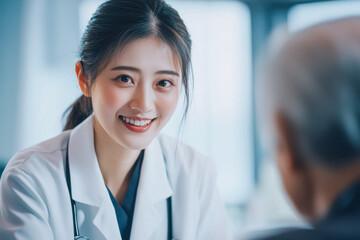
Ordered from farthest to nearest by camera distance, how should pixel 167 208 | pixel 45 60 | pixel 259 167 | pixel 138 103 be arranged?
1. pixel 259 167
2. pixel 45 60
3. pixel 167 208
4. pixel 138 103

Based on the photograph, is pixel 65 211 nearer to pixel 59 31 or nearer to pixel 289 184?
pixel 289 184

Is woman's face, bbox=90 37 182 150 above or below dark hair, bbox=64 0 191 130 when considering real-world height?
below

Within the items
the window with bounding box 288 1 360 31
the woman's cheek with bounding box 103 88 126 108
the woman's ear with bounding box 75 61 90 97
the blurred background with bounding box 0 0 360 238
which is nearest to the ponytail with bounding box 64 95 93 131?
the woman's ear with bounding box 75 61 90 97

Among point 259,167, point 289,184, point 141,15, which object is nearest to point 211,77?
point 259,167

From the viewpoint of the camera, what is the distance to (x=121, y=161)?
117 cm

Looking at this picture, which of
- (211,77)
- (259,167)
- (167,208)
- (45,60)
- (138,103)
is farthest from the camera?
(259,167)

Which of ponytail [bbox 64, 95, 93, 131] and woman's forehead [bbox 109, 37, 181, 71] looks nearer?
woman's forehead [bbox 109, 37, 181, 71]

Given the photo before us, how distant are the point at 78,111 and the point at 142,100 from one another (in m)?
0.33

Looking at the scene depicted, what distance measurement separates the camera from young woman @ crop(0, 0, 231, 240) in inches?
38.8

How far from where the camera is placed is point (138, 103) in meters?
1.00

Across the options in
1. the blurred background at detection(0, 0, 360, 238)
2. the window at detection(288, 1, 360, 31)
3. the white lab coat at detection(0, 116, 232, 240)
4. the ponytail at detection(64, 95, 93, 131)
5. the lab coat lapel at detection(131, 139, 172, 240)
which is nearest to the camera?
the white lab coat at detection(0, 116, 232, 240)

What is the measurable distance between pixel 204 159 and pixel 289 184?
62 cm

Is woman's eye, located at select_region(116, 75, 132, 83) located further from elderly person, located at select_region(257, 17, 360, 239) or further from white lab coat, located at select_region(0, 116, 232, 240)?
elderly person, located at select_region(257, 17, 360, 239)

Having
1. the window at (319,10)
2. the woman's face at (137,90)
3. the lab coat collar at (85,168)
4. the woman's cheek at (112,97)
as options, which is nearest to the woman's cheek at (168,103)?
the woman's face at (137,90)
